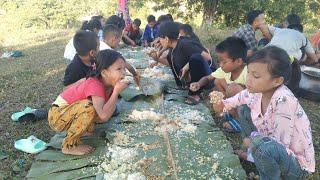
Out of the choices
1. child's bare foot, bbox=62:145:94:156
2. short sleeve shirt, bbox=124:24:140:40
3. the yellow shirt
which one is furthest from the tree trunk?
child's bare foot, bbox=62:145:94:156

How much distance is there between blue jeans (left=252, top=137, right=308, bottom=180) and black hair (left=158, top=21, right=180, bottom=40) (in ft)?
8.59

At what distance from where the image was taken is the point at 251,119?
293 cm

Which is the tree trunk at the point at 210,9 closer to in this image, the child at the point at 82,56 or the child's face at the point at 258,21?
the child's face at the point at 258,21

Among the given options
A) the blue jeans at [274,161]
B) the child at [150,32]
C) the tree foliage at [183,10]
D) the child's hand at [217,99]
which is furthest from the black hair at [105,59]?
the tree foliage at [183,10]

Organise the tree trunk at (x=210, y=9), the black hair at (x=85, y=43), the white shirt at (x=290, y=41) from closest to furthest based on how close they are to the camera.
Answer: the black hair at (x=85, y=43) → the white shirt at (x=290, y=41) → the tree trunk at (x=210, y=9)

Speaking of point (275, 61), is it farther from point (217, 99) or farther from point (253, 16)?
point (253, 16)

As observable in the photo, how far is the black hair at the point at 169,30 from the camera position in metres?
4.82

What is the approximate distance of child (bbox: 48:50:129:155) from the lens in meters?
3.25

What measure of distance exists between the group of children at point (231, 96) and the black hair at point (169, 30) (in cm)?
1

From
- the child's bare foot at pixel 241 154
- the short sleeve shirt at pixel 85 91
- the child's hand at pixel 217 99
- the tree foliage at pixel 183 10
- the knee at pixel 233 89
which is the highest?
the child's hand at pixel 217 99

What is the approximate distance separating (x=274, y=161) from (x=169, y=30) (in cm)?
276

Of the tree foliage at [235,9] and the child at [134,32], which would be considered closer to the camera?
the child at [134,32]

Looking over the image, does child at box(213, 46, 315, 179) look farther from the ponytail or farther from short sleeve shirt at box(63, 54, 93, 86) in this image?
the ponytail

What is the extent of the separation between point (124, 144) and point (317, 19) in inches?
738
